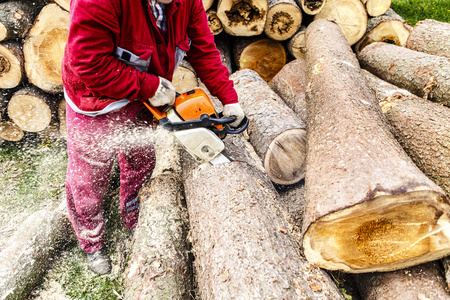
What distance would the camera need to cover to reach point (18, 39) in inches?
110

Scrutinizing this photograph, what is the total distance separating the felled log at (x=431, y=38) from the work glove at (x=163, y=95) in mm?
2805

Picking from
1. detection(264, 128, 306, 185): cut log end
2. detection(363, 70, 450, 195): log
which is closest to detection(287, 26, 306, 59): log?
detection(363, 70, 450, 195): log

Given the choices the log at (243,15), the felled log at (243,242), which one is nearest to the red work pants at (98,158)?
the felled log at (243,242)

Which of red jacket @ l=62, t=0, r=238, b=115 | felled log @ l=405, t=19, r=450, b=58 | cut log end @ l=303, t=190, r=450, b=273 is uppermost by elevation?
A: red jacket @ l=62, t=0, r=238, b=115

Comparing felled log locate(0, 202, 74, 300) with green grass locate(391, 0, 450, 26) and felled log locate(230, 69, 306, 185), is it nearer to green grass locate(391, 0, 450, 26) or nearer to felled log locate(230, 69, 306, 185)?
felled log locate(230, 69, 306, 185)

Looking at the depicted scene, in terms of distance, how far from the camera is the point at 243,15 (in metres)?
3.16

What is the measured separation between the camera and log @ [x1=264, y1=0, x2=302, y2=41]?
10.6 feet

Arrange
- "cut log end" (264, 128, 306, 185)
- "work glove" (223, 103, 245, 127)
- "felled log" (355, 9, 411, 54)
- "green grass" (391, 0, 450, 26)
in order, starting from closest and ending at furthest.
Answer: "work glove" (223, 103, 245, 127), "cut log end" (264, 128, 306, 185), "felled log" (355, 9, 411, 54), "green grass" (391, 0, 450, 26)

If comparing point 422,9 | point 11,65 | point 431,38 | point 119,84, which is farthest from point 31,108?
point 422,9

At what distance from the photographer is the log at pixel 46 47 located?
268 cm

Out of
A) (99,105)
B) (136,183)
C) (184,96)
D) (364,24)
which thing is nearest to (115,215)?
(136,183)

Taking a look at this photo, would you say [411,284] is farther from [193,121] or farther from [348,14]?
[348,14]

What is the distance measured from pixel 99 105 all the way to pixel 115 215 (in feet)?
4.10

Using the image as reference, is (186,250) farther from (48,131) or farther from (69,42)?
(48,131)
